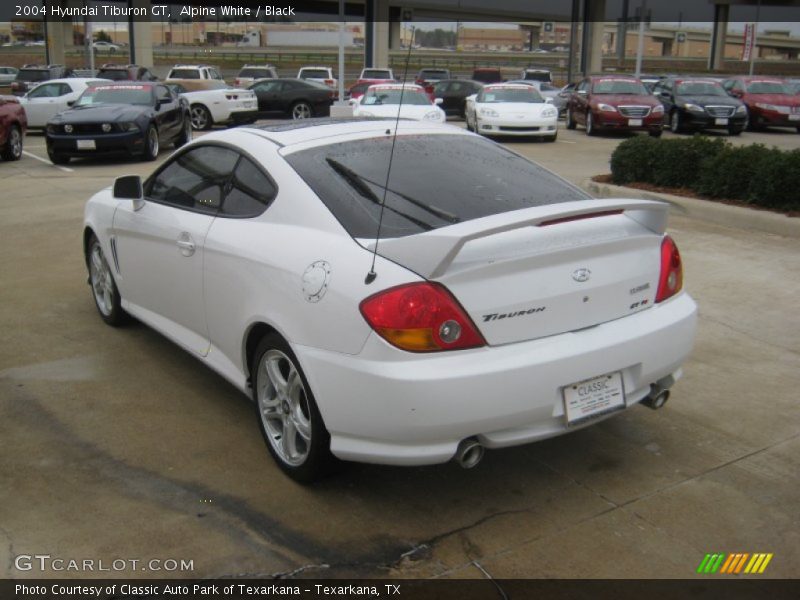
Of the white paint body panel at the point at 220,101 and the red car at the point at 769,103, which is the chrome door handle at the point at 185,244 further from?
the red car at the point at 769,103

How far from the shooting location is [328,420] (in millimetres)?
3463

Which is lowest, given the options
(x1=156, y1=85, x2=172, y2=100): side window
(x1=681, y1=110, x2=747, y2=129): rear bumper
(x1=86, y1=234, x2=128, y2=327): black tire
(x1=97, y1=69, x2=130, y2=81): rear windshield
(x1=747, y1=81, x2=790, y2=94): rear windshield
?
(x1=86, y1=234, x2=128, y2=327): black tire

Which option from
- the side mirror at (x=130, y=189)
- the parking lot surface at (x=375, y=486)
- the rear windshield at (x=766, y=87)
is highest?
the rear windshield at (x=766, y=87)

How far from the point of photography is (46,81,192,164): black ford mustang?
1560 cm

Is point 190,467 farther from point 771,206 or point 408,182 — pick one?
point 771,206

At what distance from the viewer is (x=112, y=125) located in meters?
15.6

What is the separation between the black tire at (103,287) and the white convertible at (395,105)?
1260cm

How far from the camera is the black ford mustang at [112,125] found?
1560 cm

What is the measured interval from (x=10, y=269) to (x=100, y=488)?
15.7 feet

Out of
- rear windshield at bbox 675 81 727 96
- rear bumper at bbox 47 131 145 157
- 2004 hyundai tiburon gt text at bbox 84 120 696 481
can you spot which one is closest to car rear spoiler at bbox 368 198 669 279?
2004 hyundai tiburon gt text at bbox 84 120 696 481

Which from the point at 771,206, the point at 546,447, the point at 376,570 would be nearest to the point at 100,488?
the point at 376,570

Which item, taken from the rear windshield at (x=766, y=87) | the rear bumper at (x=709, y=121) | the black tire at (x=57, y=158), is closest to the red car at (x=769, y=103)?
the rear windshield at (x=766, y=87)

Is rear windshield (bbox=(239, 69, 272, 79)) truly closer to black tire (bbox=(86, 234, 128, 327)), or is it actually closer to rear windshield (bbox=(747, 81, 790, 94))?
rear windshield (bbox=(747, 81, 790, 94))

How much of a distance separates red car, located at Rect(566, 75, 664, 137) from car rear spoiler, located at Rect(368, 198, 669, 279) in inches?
748
